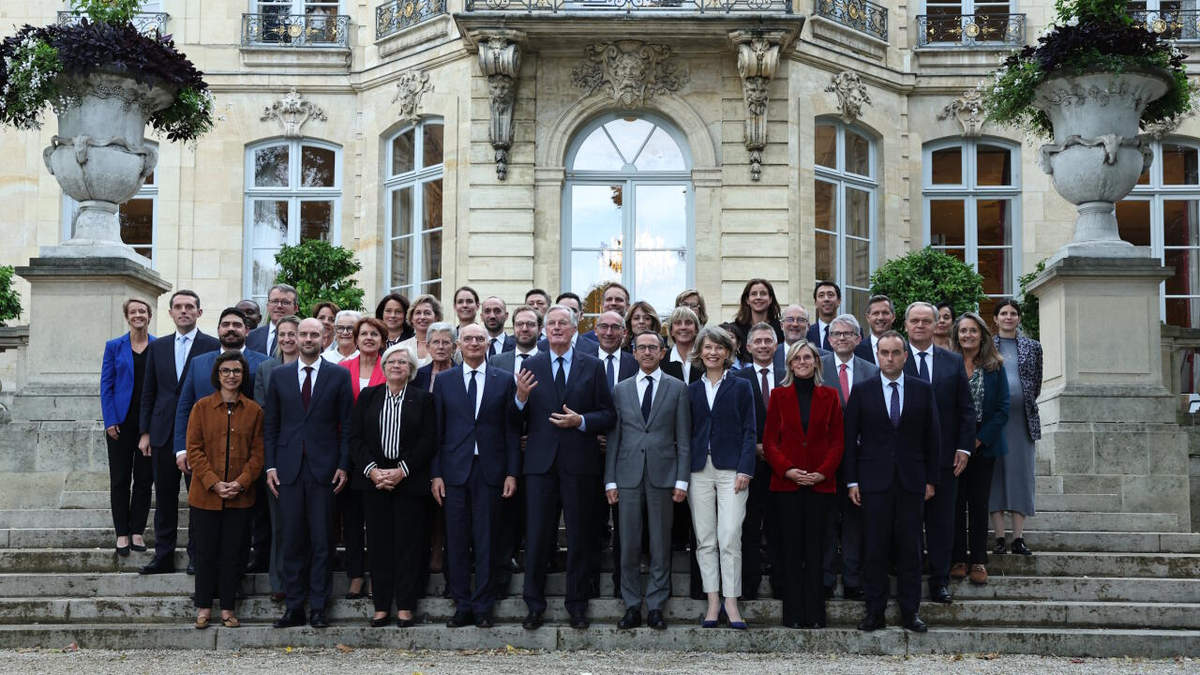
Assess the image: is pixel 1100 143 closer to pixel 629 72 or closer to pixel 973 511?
pixel 973 511

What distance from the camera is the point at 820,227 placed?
17.1m

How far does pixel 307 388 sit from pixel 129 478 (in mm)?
1419

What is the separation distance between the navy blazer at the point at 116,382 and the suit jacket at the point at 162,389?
12 cm

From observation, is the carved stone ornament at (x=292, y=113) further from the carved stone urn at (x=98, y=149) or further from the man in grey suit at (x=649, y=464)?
the man in grey suit at (x=649, y=464)

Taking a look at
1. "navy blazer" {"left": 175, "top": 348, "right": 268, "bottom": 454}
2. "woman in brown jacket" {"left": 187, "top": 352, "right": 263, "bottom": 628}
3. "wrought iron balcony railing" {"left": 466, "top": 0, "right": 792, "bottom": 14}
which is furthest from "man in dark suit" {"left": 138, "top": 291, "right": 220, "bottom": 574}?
"wrought iron balcony railing" {"left": 466, "top": 0, "right": 792, "bottom": 14}

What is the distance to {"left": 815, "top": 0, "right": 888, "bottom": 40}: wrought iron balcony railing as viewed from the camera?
55.5 feet

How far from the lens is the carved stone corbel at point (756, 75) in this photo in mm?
15789

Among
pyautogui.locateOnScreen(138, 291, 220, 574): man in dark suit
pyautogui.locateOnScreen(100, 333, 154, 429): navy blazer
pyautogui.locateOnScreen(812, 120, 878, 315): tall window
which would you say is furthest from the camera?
pyautogui.locateOnScreen(812, 120, 878, 315): tall window

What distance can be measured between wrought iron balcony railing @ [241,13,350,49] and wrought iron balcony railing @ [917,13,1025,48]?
7.02 metres

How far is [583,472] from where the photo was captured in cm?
854

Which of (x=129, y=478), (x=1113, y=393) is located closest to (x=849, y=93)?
(x=1113, y=393)

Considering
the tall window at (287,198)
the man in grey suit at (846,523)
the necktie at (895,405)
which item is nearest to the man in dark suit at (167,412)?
Result: the man in grey suit at (846,523)

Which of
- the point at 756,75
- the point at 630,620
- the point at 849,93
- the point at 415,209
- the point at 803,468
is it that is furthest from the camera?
the point at 415,209

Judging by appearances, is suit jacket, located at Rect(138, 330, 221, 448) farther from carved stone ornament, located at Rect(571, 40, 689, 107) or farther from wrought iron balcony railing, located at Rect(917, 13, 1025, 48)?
wrought iron balcony railing, located at Rect(917, 13, 1025, 48)
